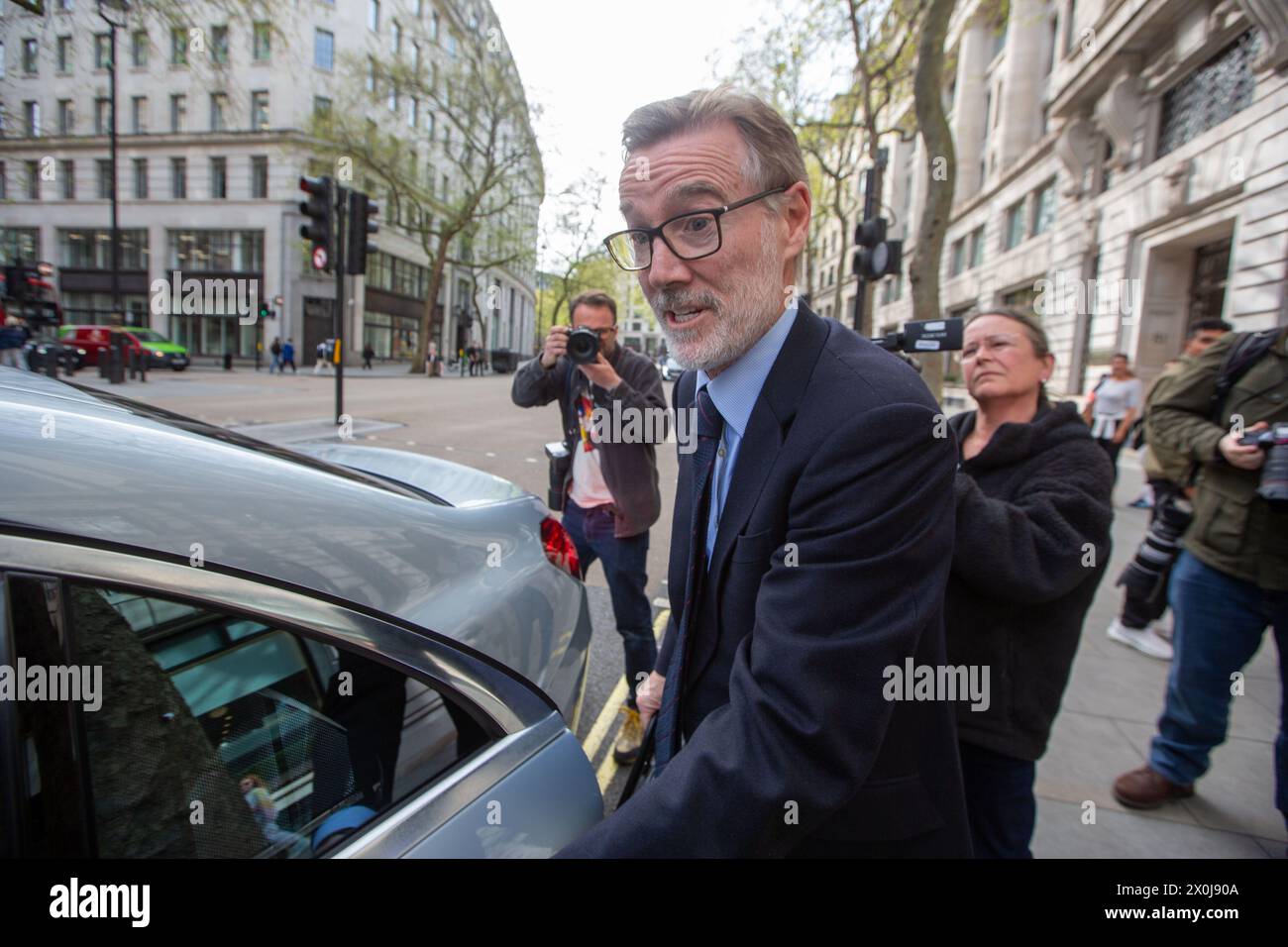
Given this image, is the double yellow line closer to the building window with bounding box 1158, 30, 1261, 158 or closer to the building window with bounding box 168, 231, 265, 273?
the building window with bounding box 1158, 30, 1261, 158

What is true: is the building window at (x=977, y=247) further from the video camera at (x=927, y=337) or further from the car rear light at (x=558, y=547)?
the car rear light at (x=558, y=547)

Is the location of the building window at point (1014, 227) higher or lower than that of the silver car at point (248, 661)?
higher

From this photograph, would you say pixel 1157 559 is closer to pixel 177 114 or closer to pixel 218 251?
pixel 218 251

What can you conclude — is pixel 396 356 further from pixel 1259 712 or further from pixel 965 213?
pixel 1259 712

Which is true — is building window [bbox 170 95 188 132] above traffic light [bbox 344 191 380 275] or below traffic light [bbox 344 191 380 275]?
above

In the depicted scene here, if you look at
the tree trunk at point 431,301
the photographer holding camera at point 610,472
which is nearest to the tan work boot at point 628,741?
the photographer holding camera at point 610,472

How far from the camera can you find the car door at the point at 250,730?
0.90m

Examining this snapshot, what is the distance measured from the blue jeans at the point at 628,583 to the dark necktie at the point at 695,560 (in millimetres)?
1708

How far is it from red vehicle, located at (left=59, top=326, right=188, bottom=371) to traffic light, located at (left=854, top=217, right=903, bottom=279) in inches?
853

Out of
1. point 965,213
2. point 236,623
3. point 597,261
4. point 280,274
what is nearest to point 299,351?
point 280,274

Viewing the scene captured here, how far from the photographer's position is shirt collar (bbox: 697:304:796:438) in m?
1.17

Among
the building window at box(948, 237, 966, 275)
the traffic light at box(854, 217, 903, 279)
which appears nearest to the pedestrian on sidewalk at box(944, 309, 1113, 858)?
the traffic light at box(854, 217, 903, 279)

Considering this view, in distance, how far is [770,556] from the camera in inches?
40.2

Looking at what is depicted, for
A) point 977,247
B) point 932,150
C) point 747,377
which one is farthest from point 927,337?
point 977,247
